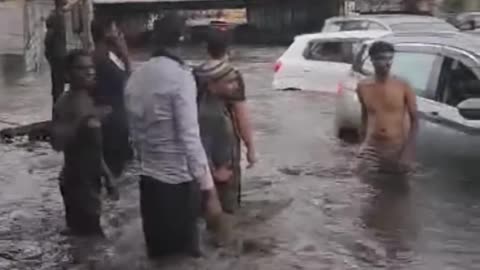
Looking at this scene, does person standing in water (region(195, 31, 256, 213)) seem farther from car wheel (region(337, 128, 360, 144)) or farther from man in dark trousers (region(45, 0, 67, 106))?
man in dark trousers (region(45, 0, 67, 106))

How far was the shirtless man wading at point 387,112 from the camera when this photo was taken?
1014 cm

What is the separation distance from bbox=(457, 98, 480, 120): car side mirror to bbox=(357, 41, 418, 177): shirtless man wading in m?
0.44

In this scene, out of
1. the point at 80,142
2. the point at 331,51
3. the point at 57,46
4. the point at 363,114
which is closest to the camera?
the point at 80,142

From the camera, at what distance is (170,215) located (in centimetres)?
739

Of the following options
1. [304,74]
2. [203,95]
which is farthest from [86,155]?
[304,74]

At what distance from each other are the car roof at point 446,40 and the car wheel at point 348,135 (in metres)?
1.82

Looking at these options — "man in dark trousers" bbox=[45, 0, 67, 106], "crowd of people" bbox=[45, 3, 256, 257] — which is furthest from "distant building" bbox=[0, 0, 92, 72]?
"crowd of people" bbox=[45, 3, 256, 257]

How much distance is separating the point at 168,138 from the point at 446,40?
184 inches

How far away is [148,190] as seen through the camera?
7.39m

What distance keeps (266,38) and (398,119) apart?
31004 mm

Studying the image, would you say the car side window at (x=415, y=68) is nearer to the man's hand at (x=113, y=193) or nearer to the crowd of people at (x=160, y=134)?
the crowd of people at (x=160, y=134)

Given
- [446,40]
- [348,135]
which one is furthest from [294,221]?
[348,135]

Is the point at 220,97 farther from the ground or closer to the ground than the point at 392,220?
farther from the ground

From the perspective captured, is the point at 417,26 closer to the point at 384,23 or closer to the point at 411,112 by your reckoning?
the point at 384,23
